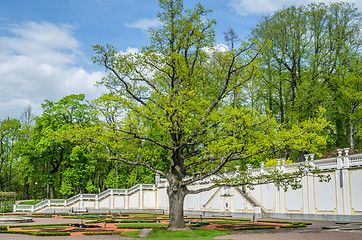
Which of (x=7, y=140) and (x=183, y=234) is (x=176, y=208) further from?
(x=7, y=140)

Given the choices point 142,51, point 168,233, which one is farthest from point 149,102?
point 168,233

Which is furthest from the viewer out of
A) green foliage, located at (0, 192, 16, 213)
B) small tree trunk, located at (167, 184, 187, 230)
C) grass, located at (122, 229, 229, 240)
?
green foliage, located at (0, 192, 16, 213)

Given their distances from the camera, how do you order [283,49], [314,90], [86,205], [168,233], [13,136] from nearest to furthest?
[168,233], [314,90], [283,49], [86,205], [13,136]

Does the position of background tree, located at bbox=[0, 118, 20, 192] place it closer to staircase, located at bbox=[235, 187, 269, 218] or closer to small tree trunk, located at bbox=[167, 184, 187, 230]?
staircase, located at bbox=[235, 187, 269, 218]

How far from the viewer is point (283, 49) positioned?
44.6 m

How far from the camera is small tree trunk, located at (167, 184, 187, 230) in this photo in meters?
19.9

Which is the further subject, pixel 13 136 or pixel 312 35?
pixel 13 136

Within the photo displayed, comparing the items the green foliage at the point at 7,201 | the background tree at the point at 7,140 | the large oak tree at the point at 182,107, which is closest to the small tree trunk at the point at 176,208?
the large oak tree at the point at 182,107

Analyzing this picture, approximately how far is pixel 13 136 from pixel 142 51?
53416 mm

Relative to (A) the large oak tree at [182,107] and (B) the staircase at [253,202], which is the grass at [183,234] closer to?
(A) the large oak tree at [182,107]

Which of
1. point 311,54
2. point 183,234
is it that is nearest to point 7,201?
point 183,234

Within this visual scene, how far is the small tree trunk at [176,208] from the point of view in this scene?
19.9m

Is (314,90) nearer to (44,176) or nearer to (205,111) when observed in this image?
(205,111)

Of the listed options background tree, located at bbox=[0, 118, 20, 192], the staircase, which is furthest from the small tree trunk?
background tree, located at bbox=[0, 118, 20, 192]
